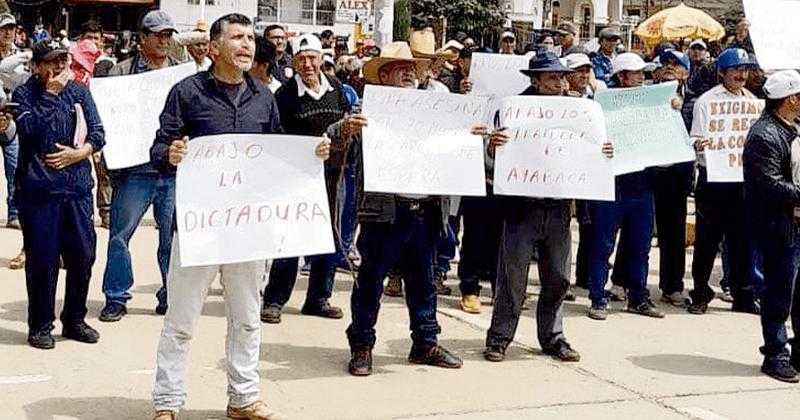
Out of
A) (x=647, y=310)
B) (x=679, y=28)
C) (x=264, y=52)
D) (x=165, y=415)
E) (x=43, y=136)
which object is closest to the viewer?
(x=165, y=415)

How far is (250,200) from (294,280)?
8.67 ft

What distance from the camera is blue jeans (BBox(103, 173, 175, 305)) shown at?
7.79 m

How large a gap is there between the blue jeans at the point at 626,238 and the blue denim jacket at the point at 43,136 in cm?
361

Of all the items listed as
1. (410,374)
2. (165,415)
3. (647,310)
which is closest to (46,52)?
(165,415)

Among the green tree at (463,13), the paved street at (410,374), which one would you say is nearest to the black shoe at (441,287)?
the paved street at (410,374)

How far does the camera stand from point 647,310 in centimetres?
878

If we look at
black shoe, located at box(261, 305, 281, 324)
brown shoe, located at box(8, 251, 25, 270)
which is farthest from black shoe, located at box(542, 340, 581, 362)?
brown shoe, located at box(8, 251, 25, 270)

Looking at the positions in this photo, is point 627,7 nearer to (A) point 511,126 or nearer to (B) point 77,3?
(B) point 77,3

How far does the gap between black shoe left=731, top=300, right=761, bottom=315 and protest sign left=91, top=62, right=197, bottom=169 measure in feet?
14.7

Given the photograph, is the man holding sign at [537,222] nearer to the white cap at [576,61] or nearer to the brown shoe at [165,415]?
the white cap at [576,61]

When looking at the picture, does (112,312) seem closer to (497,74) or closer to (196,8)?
(497,74)

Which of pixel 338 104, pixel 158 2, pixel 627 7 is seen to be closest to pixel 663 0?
pixel 627 7

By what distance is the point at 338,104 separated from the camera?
7.92m

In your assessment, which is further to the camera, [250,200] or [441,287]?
[441,287]
